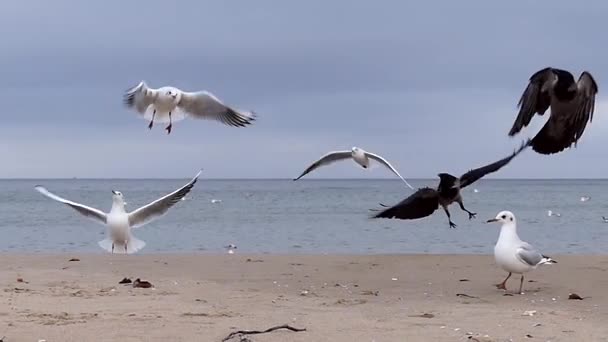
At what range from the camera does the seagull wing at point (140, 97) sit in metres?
10.8

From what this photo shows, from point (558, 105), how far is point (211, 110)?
4.68m

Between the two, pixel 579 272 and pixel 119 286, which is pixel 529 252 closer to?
pixel 579 272

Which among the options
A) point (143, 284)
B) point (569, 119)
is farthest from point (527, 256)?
point (143, 284)

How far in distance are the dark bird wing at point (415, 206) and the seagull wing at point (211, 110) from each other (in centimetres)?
204

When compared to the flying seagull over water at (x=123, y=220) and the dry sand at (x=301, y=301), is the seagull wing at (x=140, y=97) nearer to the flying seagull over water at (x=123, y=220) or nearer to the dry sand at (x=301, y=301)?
the flying seagull over water at (x=123, y=220)

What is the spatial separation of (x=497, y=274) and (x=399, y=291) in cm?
231

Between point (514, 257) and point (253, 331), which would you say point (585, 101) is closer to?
point (514, 257)

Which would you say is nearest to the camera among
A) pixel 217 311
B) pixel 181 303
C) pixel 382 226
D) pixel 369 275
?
pixel 217 311

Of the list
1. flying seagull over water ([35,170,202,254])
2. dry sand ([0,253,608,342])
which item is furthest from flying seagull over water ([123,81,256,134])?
dry sand ([0,253,608,342])

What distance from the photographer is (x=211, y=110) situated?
1172 centimetres

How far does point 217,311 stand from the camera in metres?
7.61

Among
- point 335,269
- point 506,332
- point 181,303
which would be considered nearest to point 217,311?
point 181,303

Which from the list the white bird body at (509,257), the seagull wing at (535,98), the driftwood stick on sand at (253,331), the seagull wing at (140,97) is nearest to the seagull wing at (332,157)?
the seagull wing at (140,97)

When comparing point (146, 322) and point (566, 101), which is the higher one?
point (566, 101)
